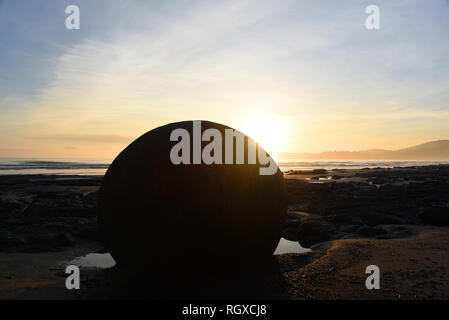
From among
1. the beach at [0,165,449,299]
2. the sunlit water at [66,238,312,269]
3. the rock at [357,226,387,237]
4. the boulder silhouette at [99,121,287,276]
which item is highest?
the boulder silhouette at [99,121,287,276]

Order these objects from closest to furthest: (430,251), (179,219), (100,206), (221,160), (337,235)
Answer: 1. (179,219)
2. (221,160)
3. (100,206)
4. (430,251)
5. (337,235)

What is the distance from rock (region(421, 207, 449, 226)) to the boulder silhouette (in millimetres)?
6182

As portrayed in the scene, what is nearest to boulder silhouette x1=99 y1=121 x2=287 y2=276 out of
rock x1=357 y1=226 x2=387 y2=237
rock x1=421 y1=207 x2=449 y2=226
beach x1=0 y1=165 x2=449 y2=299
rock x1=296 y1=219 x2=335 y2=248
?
beach x1=0 y1=165 x2=449 y2=299

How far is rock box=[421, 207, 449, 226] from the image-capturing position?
8141mm

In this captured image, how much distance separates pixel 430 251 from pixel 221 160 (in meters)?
4.26

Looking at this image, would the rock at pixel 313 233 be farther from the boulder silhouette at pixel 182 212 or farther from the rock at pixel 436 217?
the boulder silhouette at pixel 182 212

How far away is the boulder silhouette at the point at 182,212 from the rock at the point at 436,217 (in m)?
6.18

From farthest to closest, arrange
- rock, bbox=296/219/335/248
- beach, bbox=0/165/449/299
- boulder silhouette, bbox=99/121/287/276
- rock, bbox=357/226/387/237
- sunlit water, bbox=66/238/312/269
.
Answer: rock, bbox=357/226/387/237
rock, bbox=296/219/335/248
sunlit water, bbox=66/238/312/269
beach, bbox=0/165/449/299
boulder silhouette, bbox=99/121/287/276

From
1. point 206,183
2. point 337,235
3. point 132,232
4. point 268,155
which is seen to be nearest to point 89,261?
point 132,232

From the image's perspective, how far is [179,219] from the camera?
3.84 m

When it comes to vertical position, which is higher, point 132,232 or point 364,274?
point 132,232

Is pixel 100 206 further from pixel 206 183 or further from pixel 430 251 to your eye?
pixel 430 251

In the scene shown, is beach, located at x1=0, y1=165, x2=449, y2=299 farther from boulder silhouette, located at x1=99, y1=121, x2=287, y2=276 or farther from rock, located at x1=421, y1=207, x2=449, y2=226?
boulder silhouette, located at x1=99, y1=121, x2=287, y2=276

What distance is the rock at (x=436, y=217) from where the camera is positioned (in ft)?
26.7
